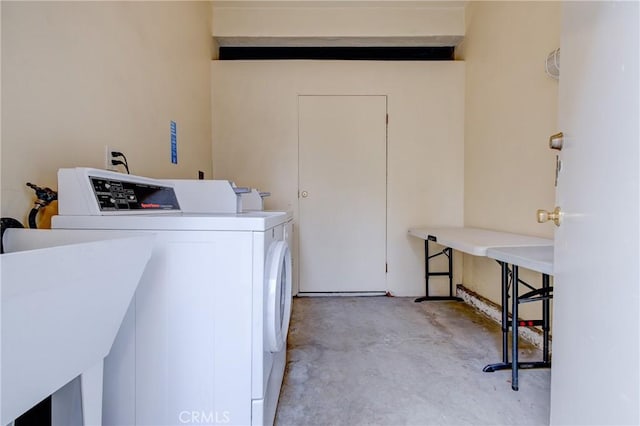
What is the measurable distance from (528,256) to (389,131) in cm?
223

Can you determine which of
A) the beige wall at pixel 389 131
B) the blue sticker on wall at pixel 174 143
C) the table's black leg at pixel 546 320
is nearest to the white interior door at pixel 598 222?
the table's black leg at pixel 546 320

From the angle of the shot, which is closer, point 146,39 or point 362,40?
point 146,39

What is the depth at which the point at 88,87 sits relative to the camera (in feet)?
5.08

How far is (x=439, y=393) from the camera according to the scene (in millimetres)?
1801

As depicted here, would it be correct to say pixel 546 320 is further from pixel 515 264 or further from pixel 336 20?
pixel 336 20

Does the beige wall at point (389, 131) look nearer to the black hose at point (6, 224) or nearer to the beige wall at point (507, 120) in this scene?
the beige wall at point (507, 120)

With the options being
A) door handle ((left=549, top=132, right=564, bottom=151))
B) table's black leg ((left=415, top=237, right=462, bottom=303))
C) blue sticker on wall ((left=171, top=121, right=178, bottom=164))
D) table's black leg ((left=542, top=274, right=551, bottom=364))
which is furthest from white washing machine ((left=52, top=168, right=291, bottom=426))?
table's black leg ((left=415, top=237, right=462, bottom=303))

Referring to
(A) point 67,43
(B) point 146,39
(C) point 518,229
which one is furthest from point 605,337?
(B) point 146,39

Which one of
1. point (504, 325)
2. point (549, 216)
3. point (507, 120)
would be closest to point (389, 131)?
point (507, 120)

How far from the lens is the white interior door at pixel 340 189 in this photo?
359 centimetres

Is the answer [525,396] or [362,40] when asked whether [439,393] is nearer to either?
[525,396]

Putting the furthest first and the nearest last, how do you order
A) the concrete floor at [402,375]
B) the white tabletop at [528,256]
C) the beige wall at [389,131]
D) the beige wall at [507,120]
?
the beige wall at [389,131]
the beige wall at [507,120]
the concrete floor at [402,375]
the white tabletop at [528,256]

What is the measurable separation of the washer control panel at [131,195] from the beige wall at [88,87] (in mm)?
209

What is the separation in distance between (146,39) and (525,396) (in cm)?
284
